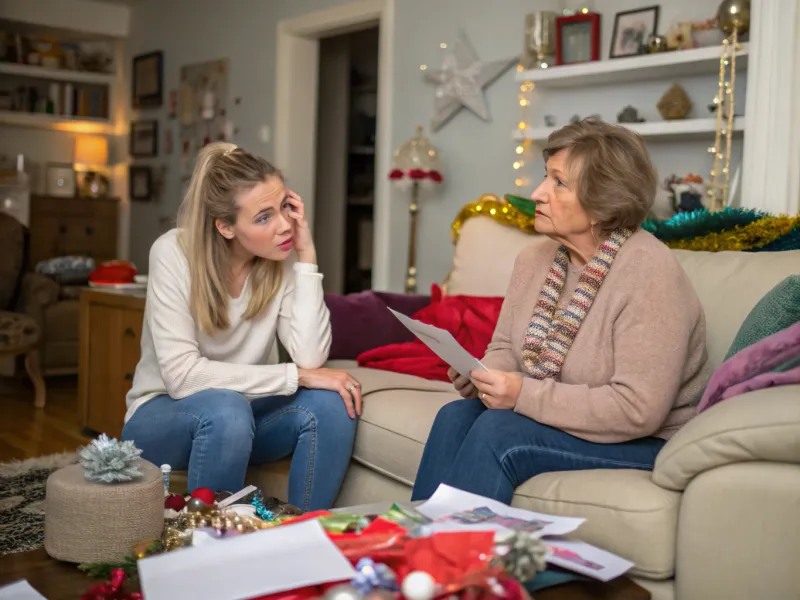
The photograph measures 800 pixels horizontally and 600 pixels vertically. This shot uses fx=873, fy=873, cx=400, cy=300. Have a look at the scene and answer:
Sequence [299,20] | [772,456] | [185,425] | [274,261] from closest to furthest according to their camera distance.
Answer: [772,456]
[185,425]
[274,261]
[299,20]

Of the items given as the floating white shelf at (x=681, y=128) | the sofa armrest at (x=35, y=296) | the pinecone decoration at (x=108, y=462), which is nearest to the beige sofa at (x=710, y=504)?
the pinecone decoration at (x=108, y=462)

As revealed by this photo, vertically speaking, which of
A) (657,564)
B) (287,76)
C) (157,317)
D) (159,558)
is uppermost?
(287,76)

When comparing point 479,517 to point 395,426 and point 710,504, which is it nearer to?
point 710,504

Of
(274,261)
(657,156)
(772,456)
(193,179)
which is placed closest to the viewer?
(772,456)

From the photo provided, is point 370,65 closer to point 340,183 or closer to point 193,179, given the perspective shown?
point 340,183

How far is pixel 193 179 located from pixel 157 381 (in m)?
0.49

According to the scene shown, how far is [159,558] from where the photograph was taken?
1.09 m

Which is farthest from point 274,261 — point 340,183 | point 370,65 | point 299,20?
point 370,65

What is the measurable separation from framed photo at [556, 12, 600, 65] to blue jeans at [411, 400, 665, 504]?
1.97 metres

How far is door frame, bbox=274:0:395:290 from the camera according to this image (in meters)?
4.39

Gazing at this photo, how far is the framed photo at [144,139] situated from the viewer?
616 cm

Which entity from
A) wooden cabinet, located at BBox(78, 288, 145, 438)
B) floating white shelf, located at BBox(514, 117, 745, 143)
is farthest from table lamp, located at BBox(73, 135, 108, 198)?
floating white shelf, located at BBox(514, 117, 745, 143)

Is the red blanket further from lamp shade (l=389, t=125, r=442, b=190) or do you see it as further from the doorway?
the doorway

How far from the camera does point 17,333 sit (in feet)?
13.5
